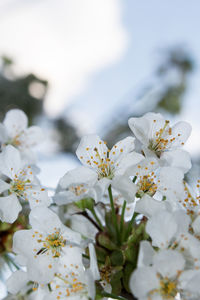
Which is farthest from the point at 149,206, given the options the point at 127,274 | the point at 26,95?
the point at 26,95

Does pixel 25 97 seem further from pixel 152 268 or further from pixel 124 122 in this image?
pixel 152 268

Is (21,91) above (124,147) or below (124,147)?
above

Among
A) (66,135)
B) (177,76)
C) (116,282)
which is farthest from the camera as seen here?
(177,76)

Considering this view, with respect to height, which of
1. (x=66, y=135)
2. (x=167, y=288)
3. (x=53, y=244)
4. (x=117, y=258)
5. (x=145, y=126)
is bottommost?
(x=167, y=288)

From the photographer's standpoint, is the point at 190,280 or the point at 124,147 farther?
the point at 124,147

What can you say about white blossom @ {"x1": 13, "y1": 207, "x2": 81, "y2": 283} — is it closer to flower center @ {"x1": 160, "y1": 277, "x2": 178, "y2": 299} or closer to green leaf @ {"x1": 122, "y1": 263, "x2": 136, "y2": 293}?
green leaf @ {"x1": 122, "y1": 263, "x2": 136, "y2": 293}

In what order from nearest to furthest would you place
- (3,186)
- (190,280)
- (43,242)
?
1. (190,280)
2. (43,242)
3. (3,186)

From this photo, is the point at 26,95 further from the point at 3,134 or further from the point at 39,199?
the point at 39,199

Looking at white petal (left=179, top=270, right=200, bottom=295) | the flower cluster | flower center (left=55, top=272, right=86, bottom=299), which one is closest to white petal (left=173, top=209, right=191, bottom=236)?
the flower cluster
